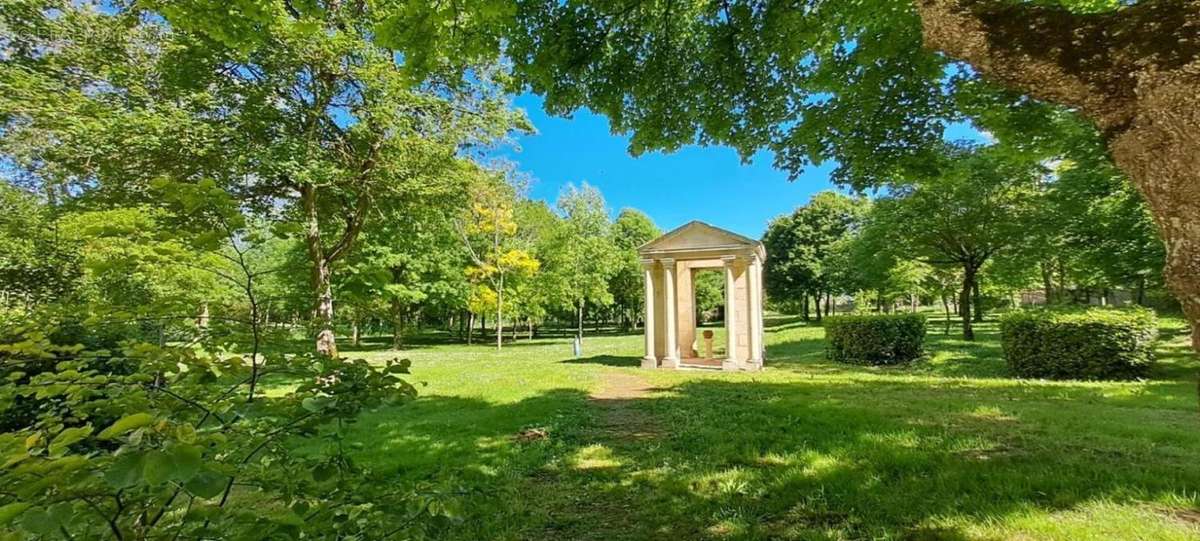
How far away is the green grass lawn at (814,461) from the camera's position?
3.03 meters

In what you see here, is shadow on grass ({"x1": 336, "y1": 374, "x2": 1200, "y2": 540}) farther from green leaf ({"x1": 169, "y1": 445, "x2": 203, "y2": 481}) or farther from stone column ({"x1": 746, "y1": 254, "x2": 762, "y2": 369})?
stone column ({"x1": 746, "y1": 254, "x2": 762, "y2": 369})

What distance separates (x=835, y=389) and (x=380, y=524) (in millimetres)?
8192

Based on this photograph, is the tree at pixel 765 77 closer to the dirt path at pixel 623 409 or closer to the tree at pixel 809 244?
the dirt path at pixel 623 409

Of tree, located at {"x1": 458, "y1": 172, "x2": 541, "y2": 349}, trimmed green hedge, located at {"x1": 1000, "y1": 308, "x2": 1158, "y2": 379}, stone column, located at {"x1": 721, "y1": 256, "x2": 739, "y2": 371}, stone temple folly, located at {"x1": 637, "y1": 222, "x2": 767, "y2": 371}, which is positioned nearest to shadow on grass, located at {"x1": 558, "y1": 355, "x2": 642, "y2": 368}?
stone temple folly, located at {"x1": 637, "y1": 222, "x2": 767, "y2": 371}

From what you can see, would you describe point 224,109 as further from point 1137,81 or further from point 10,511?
point 1137,81

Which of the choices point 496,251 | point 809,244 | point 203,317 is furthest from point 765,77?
point 809,244

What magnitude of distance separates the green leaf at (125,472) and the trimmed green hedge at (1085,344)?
43.3 feet

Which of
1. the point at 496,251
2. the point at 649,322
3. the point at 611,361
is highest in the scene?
the point at 496,251

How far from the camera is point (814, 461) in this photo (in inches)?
166

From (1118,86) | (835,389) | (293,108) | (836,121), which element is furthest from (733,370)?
(293,108)

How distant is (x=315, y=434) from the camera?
1.66 m

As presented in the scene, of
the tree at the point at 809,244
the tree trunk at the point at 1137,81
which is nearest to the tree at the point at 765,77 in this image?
the tree trunk at the point at 1137,81

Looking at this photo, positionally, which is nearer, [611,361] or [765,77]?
[765,77]

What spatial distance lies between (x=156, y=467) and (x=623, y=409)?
6.79 metres
